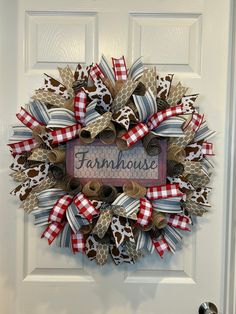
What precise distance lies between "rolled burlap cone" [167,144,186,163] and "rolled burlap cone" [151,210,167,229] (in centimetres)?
17

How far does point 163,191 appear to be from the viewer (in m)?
0.98

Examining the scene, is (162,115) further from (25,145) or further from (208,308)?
(208,308)

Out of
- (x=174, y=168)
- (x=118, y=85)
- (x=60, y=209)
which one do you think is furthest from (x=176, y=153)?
(x=60, y=209)

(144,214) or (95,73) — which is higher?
(95,73)

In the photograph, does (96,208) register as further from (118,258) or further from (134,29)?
(134,29)

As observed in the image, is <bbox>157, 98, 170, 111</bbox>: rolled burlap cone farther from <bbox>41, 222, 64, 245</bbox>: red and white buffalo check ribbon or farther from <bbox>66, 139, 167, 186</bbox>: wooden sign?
<bbox>41, 222, 64, 245</bbox>: red and white buffalo check ribbon

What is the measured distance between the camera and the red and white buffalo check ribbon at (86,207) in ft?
3.10

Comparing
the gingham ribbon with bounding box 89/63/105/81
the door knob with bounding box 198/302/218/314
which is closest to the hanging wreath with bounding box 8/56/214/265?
the gingham ribbon with bounding box 89/63/105/81

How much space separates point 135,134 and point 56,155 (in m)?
0.24

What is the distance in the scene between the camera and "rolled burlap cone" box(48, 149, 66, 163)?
0.98 meters

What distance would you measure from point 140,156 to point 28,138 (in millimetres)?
356

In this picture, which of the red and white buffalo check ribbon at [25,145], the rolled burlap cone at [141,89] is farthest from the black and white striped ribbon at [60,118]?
the rolled burlap cone at [141,89]

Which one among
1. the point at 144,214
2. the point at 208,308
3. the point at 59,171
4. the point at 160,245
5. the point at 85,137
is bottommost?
the point at 208,308

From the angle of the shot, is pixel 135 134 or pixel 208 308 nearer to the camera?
pixel 135 134
